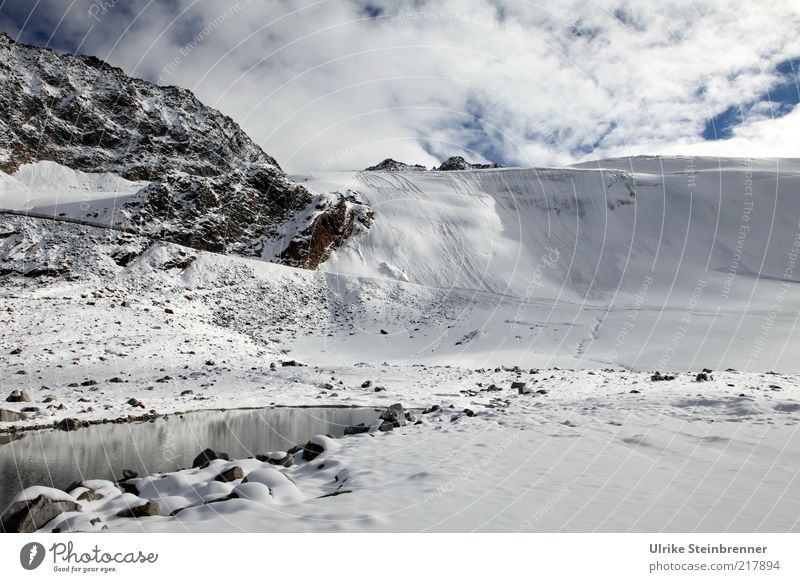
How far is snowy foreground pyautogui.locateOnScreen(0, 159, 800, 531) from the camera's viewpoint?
23.3 ft

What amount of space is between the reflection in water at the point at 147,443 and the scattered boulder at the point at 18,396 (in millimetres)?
3664

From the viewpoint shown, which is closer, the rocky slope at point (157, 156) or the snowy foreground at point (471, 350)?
the snowy foreground at point (471, 350)

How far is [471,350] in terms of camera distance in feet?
118

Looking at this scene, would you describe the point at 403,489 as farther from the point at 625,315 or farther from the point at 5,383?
the point at 625,315

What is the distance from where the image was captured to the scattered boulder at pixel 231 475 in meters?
8.34

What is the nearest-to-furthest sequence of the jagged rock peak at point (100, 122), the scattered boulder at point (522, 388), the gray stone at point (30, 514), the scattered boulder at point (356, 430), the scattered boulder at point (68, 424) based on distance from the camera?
the gray stone at point (30, 514)
the scattered boulder at point (356, 430)
the scattered boulder at point (68, 424)
the scattered boulder at point (522, 388)
the jagged rock peak at point (100, 122)

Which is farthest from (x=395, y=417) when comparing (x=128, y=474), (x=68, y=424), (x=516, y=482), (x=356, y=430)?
(x=68, y=424)

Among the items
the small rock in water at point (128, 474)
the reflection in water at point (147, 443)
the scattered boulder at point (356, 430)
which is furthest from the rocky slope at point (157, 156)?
the small rock in water at point (128, 474)

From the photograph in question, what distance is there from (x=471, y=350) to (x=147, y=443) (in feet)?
85.9

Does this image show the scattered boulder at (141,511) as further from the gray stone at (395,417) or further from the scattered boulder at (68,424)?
the scattered boulder at (68,424)

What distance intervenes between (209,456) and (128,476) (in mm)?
1566

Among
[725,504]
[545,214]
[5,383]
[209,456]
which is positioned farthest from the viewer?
[545,214]
